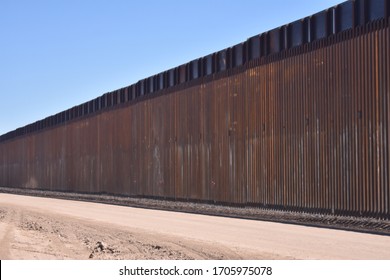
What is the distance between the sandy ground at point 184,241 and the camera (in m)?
9.64

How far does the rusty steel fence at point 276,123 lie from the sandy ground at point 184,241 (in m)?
3.37

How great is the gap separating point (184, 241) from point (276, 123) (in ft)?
34.5

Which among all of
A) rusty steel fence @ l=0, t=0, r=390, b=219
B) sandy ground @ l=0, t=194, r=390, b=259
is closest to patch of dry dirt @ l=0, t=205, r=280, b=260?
sandy ground @ l=0, t=194, r=390, b=259

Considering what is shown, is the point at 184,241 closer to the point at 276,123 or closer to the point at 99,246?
the point at 99,246

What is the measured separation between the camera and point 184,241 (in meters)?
11.4

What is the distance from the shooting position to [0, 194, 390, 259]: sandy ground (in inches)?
380

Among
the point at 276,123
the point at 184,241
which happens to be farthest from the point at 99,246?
the point at 276,123

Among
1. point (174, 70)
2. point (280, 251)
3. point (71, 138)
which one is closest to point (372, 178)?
point (280, 251)

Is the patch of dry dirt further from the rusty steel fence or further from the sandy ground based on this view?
the rusty steel fence

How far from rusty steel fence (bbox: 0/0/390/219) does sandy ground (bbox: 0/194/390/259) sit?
337 centimetres

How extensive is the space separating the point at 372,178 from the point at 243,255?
855 centimetres

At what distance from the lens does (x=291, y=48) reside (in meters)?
20.5

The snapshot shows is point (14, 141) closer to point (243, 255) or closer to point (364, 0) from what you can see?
point (364, 0)

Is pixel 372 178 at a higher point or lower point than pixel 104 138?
lower
